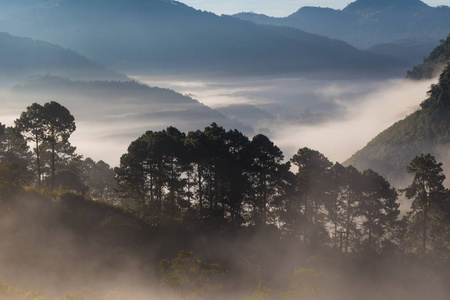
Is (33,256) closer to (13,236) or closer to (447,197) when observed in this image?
(13,236)

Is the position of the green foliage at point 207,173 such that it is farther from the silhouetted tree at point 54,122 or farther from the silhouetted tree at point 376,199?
the silhouetted tree at point 376,199

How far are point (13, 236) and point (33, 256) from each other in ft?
10.5

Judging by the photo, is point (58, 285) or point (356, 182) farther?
point (356, 182)

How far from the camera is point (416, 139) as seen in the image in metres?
136

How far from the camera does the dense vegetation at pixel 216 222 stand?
41344 mm

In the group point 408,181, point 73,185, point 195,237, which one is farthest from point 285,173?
point 408,181

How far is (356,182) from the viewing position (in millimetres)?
55719

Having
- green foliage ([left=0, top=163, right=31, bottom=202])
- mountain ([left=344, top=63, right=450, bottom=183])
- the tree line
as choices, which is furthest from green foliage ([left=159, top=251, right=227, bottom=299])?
mountain ([left=344, top=63, right=450, bottom=183])

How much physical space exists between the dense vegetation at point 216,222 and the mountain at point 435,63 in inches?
4894

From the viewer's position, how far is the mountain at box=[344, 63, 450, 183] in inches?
5027

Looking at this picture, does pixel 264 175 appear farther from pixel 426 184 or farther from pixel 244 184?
pixel 426 184

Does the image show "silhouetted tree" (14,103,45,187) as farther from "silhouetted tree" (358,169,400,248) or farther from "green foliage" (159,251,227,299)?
"silhouetted tree" (358,169,400,248)

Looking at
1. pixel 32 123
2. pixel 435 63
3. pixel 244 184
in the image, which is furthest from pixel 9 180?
pixel 435 63

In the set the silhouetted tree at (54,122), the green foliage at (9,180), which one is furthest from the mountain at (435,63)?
the green foliage at (9,180)
